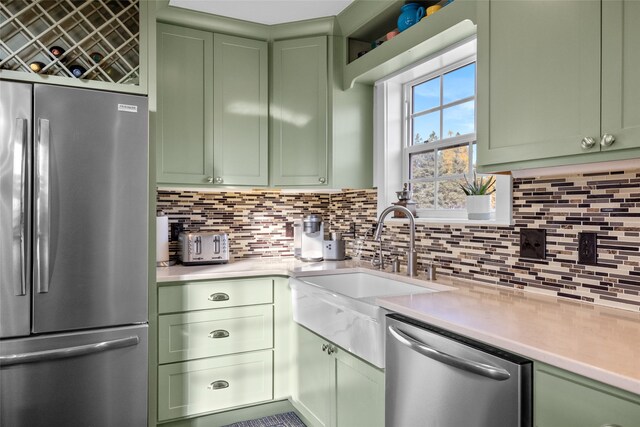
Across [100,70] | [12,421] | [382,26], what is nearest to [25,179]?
[100,70]

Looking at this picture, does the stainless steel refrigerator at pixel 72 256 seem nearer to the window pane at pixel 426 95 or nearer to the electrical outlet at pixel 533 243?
the window pane at pixel 426 95

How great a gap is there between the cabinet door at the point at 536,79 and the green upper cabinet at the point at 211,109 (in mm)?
1523

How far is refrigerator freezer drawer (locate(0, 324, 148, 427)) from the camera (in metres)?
1.79

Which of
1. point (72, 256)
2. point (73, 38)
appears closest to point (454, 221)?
point (72, 256)

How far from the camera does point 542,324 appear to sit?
1.27 metres

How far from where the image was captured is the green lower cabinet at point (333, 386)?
5.66 feet

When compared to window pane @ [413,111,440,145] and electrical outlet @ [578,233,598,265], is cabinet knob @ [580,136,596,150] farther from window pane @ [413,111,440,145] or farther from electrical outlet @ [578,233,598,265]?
window pane @ [413,111,440,145]

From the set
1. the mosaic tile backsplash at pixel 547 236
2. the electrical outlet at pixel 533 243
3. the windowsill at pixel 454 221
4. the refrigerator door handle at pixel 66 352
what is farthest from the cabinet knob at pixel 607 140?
the refrigerator door handle at pixel 66 352

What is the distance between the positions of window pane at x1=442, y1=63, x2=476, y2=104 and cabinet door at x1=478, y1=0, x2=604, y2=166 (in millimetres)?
651

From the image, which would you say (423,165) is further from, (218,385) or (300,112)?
(218,385)

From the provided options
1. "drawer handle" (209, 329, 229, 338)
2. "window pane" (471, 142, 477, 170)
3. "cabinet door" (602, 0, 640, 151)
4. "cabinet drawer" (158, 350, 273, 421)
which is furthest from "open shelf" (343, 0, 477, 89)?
"cabinet drawer" (158, 350, 273, 421)

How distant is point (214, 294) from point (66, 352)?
0.74m

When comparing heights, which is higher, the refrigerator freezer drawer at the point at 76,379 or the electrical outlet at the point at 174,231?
the electrical outlet at the point at 174,231

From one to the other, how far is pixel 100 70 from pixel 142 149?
0.47 meters
